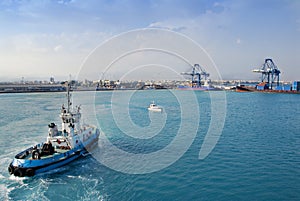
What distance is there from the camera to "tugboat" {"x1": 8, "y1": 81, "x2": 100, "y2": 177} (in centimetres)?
1368

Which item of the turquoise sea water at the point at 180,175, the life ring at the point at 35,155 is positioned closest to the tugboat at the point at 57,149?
the life ring at the point at 35,155

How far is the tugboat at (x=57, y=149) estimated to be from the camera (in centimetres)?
1368

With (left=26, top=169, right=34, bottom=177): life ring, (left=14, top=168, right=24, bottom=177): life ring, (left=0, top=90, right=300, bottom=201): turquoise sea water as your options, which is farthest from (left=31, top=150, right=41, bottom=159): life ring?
(left=0, top=90, right=300, bottom=201): turquoise sea water

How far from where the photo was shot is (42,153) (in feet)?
49.3

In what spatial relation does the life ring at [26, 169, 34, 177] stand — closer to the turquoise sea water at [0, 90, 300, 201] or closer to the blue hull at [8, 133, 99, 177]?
the blue hull at [8, 133, 99, 177]

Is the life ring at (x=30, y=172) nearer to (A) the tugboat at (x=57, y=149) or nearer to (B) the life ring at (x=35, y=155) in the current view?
(A) the tugboat at (x=57, y=149)

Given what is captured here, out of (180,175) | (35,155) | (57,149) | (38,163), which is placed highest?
(35,155)

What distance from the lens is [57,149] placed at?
1641 centimetres

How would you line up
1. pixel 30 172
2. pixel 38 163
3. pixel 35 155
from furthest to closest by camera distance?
pixel 35 155 < pixel 38 163 < pixel 30 172

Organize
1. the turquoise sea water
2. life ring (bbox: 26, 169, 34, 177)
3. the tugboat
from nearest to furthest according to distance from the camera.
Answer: the turquoise sea water < life ring (bbox: 26, 169, 34, 177) < the tugboat

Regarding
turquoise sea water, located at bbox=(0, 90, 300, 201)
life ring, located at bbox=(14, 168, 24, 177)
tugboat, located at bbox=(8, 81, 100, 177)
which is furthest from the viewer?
tugboat, located at bbox=(8, 81, 100, 177)

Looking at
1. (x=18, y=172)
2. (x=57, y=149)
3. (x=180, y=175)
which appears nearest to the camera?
(x=18, y=172)

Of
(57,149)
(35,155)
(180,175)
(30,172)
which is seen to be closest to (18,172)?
(30,172)

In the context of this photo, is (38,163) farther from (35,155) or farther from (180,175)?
(180,175)
